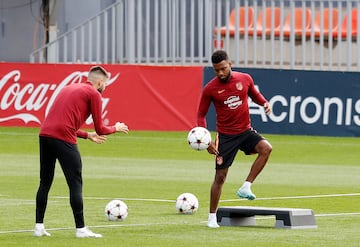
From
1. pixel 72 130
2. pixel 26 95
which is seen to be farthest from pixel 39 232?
pixel 26 95

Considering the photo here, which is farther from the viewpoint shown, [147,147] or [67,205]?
[147,147]

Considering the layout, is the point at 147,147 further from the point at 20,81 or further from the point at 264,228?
the point at 264,228

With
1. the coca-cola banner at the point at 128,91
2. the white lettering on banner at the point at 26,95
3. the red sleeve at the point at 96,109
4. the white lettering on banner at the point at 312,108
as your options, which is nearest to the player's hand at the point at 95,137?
the red sleeve at the point at 96,109

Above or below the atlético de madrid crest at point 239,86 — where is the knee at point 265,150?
below

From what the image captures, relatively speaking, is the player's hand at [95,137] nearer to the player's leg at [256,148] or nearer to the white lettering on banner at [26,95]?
the player's leg at [256,148]

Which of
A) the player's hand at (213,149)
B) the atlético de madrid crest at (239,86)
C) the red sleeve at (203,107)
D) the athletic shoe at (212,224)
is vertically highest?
the atlético de madrid crest at (239,86)

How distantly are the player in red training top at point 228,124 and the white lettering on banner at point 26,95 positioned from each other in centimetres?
1641

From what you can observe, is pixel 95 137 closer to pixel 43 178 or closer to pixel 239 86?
pixel 43 178

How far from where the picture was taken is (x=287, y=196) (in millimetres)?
19781

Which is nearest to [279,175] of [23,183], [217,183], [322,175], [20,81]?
[322,175]

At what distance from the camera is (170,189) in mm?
20609

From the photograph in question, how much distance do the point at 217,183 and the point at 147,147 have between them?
1377 centimetres

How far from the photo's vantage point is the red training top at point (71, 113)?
555 inches

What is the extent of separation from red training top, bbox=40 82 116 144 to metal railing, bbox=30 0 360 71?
19388 mm
